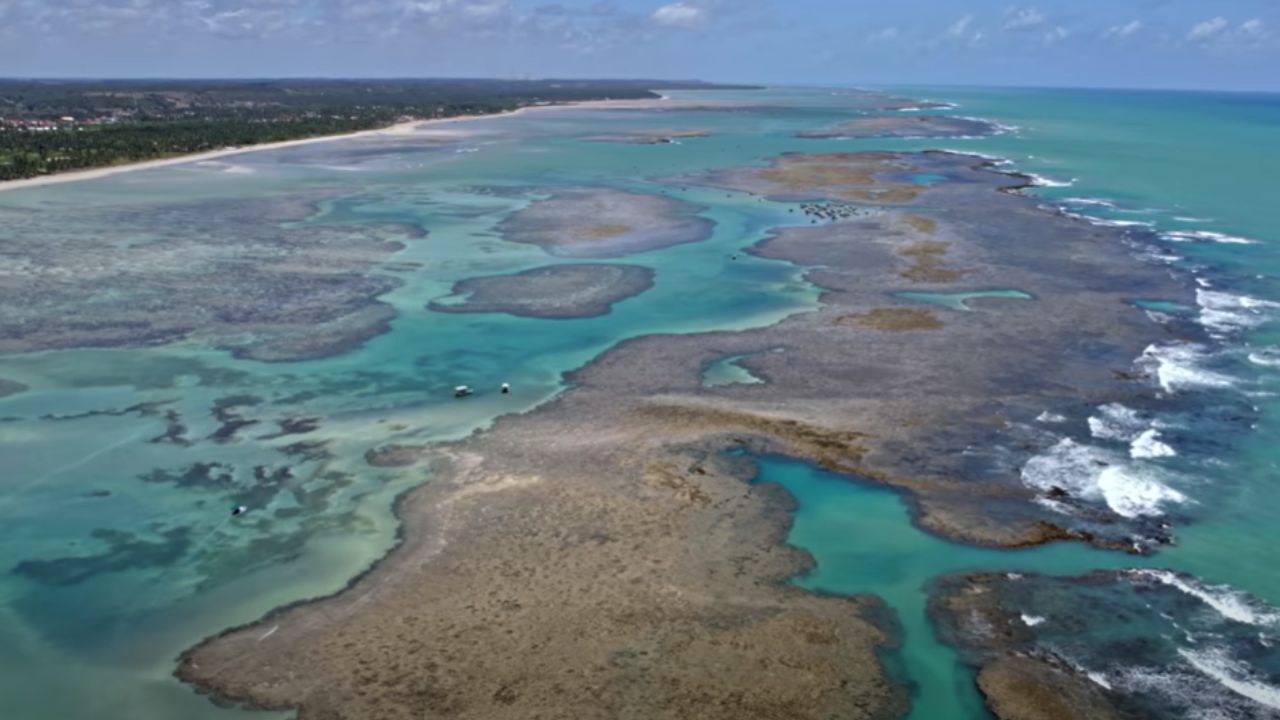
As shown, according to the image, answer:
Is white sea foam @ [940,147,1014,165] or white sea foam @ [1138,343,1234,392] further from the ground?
white sea foam @ [940,147,1014,165]

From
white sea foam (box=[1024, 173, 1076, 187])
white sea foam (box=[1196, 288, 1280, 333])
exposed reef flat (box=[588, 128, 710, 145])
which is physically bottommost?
white sea foam (box=[1196, 288, 1280, 333])

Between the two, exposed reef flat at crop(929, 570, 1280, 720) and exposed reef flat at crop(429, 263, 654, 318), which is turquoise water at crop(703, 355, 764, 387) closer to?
exposed reef flat at crop(429, 263, 654, 318)

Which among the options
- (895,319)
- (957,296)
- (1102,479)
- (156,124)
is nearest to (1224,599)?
(1102,479)

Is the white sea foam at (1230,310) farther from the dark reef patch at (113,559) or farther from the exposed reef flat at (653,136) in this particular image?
the exposed reef flat at (653,136)

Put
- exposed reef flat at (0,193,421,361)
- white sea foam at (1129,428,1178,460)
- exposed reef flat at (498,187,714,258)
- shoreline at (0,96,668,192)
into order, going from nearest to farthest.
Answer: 1. white sea foam at (1129,428,1178,460)
2. exposed reef flat at (0,193,421,361)
3. exposed reef flat at (498,187,714,258)
4. shoreline at (0,96,668,192)

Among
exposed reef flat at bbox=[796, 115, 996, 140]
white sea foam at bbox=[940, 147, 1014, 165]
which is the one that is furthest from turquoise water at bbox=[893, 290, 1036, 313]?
exposed reef flat at bbox=[796, 115, 996, 140]

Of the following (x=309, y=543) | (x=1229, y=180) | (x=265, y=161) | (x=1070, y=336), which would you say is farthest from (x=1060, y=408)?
(x=265, y=161)

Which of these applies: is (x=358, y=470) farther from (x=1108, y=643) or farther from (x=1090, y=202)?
(x=1090, y=202)
